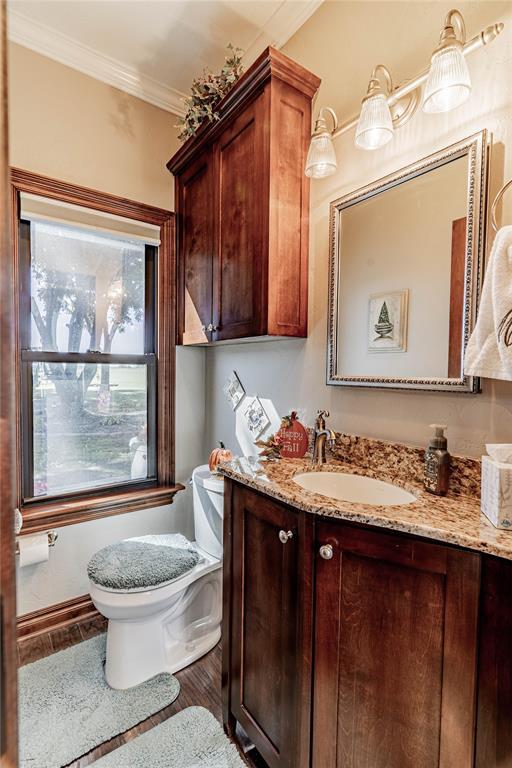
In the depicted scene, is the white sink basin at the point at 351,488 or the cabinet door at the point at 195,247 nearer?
the white sink basin at the point at 351,488

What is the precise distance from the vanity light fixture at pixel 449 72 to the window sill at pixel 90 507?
85.3 inches

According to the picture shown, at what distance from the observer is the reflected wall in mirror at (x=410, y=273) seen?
108 centimetres

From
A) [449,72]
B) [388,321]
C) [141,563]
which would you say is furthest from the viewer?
[141,563]

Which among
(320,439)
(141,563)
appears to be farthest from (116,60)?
(141,563)

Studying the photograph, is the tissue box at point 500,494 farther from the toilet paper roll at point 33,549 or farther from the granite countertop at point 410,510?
the toilet paper roll at point 33,549

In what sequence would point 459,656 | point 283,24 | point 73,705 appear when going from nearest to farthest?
point 459,656 < point 73,705 < point 283,24

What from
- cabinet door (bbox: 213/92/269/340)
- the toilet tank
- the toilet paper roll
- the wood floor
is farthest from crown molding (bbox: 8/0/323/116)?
the wood floor

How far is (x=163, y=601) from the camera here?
1.53m

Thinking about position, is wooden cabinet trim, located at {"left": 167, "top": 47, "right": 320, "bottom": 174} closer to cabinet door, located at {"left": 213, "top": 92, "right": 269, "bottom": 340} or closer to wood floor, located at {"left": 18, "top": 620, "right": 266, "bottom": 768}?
cabinet door, located at {"left": 213, "top": 92, "right": 269, "bottom": 340}

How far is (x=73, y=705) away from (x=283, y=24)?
3.03m

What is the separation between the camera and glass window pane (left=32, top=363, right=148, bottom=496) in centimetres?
194

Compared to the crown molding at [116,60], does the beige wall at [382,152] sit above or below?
below

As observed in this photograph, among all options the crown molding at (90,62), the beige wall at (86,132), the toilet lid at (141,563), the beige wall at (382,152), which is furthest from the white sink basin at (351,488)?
the crown molding at (90,62)

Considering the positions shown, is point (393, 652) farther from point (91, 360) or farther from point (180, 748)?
point (91, 360)
